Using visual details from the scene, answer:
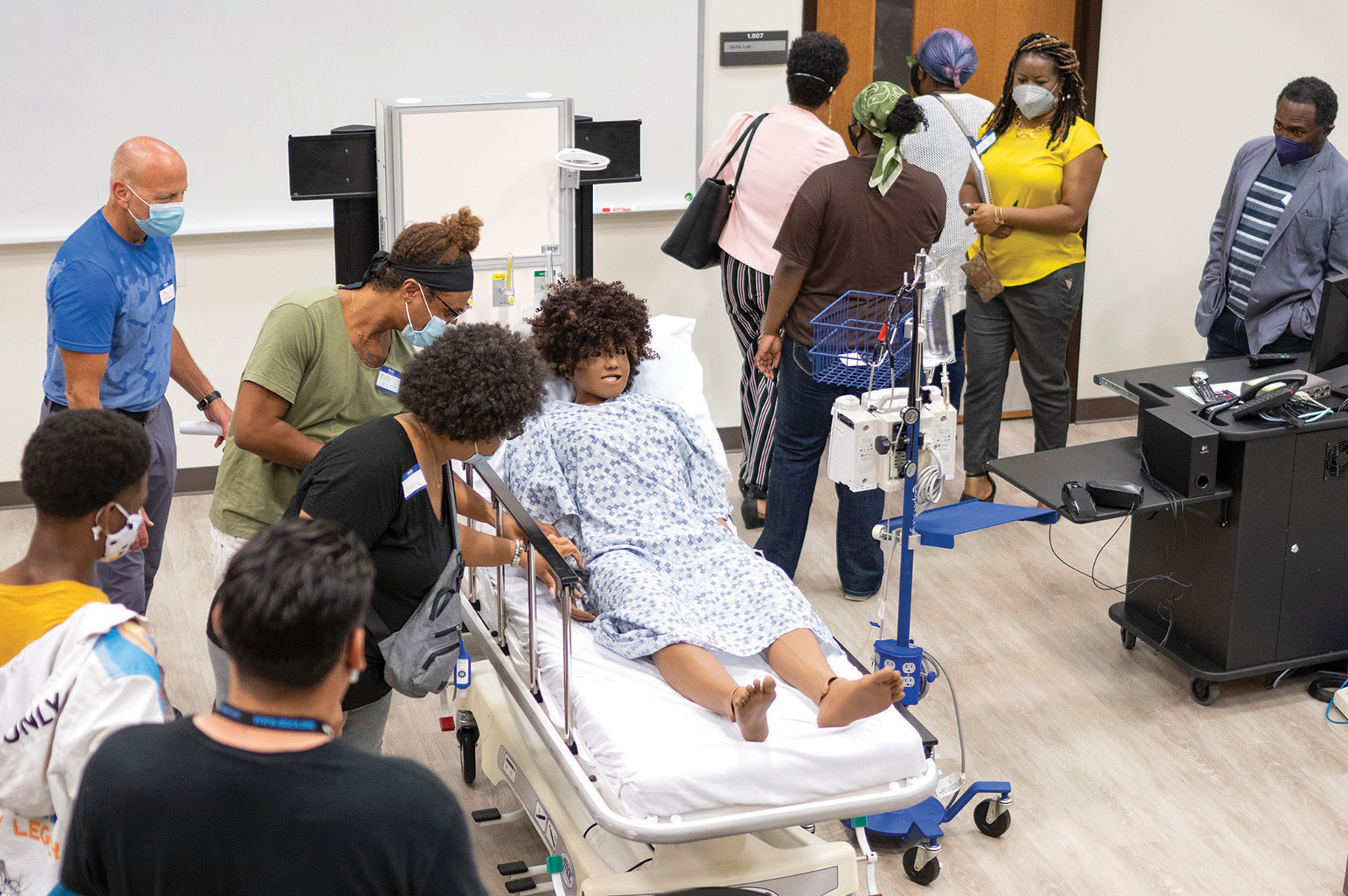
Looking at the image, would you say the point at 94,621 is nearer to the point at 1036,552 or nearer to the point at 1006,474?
the point at 1006,474

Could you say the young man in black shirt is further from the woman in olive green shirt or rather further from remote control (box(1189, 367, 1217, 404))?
remote control (box(1189, 367, 1217, 404))

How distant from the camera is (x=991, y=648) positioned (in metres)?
3.90

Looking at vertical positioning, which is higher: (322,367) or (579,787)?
(322,367)

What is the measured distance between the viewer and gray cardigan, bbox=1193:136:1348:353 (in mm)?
4223

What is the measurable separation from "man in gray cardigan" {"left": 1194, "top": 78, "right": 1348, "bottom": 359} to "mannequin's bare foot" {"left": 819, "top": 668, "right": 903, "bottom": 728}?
2748 millimetres

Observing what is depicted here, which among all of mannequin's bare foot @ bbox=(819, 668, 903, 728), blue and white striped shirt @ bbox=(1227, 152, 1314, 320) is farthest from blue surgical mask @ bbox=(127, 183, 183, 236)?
blue and white striped shirt @ bbox=(1227, 152, 1314, 320)

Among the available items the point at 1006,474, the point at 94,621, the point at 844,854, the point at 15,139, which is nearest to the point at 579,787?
the point at 844,854

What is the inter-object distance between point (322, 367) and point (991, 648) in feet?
7.19

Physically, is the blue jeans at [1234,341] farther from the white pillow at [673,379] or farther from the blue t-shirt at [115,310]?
the blue t-shirt at [115,310]

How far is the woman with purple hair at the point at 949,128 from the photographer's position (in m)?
4.42

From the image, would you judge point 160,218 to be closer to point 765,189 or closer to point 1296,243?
point 765,189

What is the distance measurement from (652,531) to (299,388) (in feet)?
2.72

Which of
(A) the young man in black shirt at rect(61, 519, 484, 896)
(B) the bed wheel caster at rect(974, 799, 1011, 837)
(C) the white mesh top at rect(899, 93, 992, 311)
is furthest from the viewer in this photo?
(C) the white mesh top at rect(899, 93, 992, 311)

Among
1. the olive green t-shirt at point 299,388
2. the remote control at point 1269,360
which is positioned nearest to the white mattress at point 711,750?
the olive green t-shirt at point 299,388
